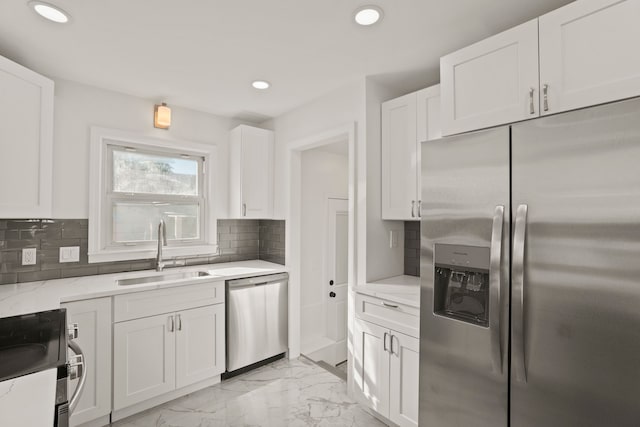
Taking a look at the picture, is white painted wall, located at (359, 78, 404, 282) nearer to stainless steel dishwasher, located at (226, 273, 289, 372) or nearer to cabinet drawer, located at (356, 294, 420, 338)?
cabinet drawer, located at (356, 294, 420, 338)

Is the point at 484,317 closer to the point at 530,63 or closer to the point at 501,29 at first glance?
the point at 530,63

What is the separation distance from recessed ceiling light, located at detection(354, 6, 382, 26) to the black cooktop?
Result: 2.05 metres

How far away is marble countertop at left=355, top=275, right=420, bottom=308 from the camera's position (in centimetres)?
199

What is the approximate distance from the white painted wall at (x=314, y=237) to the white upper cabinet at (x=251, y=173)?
39 centimetres

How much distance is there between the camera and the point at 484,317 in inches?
59.4

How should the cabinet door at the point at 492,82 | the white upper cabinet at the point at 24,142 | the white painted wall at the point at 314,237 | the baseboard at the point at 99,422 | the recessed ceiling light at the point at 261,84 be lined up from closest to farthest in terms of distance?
the cabinet door at the point at 492,82 < the white upper cabinet at the point at 24,142 < the baseboard at the point at 99,422 < the recessed ceiling light at the point at 261,84 < the white painted wall at the point at 314,237

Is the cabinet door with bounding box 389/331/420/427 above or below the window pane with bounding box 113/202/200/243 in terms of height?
below

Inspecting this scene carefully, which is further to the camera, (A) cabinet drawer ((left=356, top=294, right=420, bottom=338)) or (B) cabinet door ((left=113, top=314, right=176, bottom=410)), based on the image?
(B) cabinet door ((left=113, top=314, right=176, bottom=410))

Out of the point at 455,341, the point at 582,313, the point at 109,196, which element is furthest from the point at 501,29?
the point at 109,196

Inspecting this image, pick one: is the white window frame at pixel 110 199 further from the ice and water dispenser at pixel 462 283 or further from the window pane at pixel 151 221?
the ice and water dispenser at pixel 462 283

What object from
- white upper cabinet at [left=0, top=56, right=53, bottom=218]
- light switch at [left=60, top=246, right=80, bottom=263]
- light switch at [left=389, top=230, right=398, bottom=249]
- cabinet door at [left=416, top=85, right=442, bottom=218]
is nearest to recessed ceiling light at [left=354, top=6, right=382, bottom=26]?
cabinet door at [left=416, top=85, right=442, bottom=218]

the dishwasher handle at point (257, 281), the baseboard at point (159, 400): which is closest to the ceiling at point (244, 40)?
the dishwasher handle at point (257, 281)

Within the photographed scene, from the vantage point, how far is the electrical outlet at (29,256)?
2315mm

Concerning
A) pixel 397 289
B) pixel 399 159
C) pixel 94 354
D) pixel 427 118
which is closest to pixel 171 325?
pixel 94 354
